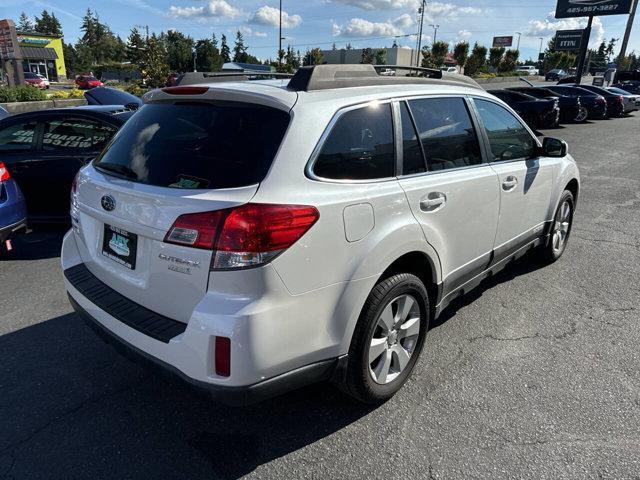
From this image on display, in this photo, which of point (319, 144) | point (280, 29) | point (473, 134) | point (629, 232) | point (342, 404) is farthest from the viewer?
point (280, 29)

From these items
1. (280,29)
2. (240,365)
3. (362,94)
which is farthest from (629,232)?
(280,29)

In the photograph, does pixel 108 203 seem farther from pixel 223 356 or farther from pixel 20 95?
pixel 20 95

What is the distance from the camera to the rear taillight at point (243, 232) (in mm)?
2027

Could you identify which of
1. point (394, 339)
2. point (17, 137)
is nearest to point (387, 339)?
point (394, 339)

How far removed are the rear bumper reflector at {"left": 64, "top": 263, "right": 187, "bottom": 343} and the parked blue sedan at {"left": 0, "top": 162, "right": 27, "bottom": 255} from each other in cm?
245

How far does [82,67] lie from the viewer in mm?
80688

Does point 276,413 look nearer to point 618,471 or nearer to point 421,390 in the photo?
point 421,390

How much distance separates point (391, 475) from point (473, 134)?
7.70 feet

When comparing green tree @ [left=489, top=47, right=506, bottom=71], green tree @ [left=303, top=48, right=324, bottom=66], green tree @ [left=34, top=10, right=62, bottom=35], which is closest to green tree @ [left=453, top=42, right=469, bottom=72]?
green tree @ [left=489, top=47, right=506, bottom=71]

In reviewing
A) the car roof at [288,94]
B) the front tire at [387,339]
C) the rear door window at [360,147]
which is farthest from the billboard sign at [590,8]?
the front tire at [387,339]

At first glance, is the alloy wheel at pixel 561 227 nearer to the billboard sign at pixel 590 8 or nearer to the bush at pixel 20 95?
the bush at pixel 20 95

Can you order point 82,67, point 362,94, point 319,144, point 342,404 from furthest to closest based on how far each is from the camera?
point 82,67 → point 342,404 → point 362,94 → point 319,144

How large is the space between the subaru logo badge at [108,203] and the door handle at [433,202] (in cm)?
167

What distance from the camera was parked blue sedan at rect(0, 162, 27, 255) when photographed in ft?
15.7
